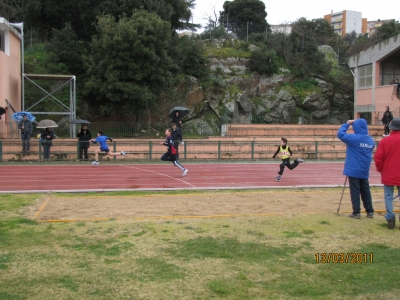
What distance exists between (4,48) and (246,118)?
20005mm

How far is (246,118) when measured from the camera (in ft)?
121

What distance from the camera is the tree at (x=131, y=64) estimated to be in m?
28.8

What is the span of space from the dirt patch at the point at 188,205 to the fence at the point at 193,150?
10.8m

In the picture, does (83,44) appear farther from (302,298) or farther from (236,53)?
(302,298)

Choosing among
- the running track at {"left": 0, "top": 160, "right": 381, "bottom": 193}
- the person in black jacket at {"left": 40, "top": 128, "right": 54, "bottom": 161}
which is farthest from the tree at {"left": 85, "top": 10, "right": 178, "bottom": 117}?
the running track at {"left": 0, "top": 160, "right": 381, "bottom": 193}

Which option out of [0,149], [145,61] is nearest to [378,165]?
[0,149]

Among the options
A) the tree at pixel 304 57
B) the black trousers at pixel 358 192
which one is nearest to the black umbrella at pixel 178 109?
the black trousers at pixel 358 192

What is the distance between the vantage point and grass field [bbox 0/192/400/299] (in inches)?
190

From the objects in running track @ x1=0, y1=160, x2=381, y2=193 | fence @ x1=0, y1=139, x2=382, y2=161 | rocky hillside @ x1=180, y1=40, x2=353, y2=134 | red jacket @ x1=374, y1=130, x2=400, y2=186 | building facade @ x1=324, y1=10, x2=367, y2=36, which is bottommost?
running track @ x1=0, y1=160, x2=381, y2=193

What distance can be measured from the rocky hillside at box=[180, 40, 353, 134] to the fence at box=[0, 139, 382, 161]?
9990mm

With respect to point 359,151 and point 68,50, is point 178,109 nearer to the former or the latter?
point 68,50

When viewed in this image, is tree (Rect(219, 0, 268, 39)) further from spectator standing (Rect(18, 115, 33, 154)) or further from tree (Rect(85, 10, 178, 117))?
spectator standing (Rect(18, 115, 33, 154))
